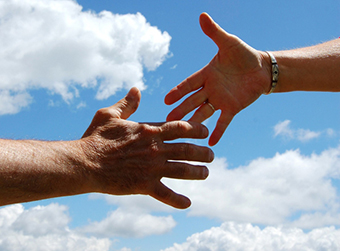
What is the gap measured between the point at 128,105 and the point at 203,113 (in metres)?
1.52

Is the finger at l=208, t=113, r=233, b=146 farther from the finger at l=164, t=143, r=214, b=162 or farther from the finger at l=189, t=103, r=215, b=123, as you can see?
the finger at l=164, t=143, r=214, b=162

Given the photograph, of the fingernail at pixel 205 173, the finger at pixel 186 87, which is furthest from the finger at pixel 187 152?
the finger at pixel 186 87

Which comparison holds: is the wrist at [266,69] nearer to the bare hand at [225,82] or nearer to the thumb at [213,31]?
the bare hand at [225,82]

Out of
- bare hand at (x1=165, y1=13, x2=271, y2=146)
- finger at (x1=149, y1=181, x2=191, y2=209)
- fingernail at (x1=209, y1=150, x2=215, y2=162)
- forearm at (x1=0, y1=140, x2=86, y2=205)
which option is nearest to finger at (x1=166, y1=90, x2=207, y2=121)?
bare hand at (x1=165, y1=13, x2=271, y2=146)

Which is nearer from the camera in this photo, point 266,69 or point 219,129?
point 219,129

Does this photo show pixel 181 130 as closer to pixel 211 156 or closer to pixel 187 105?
pixel 211 156

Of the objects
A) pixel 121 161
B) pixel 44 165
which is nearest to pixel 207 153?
pixel 121 161

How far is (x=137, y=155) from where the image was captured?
14.4 feet

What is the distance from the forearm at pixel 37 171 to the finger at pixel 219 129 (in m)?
2.55

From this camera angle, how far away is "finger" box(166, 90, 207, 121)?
5.89 meters

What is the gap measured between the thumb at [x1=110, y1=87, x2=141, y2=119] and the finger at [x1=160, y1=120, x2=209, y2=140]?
2.08 ft

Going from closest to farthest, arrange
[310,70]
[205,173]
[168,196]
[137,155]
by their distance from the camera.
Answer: [137,155] < [168,196] < [205,173] < [310,70]

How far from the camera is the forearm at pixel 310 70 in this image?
622cm

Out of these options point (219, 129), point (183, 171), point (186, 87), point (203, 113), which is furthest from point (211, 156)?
point (186, 87)
